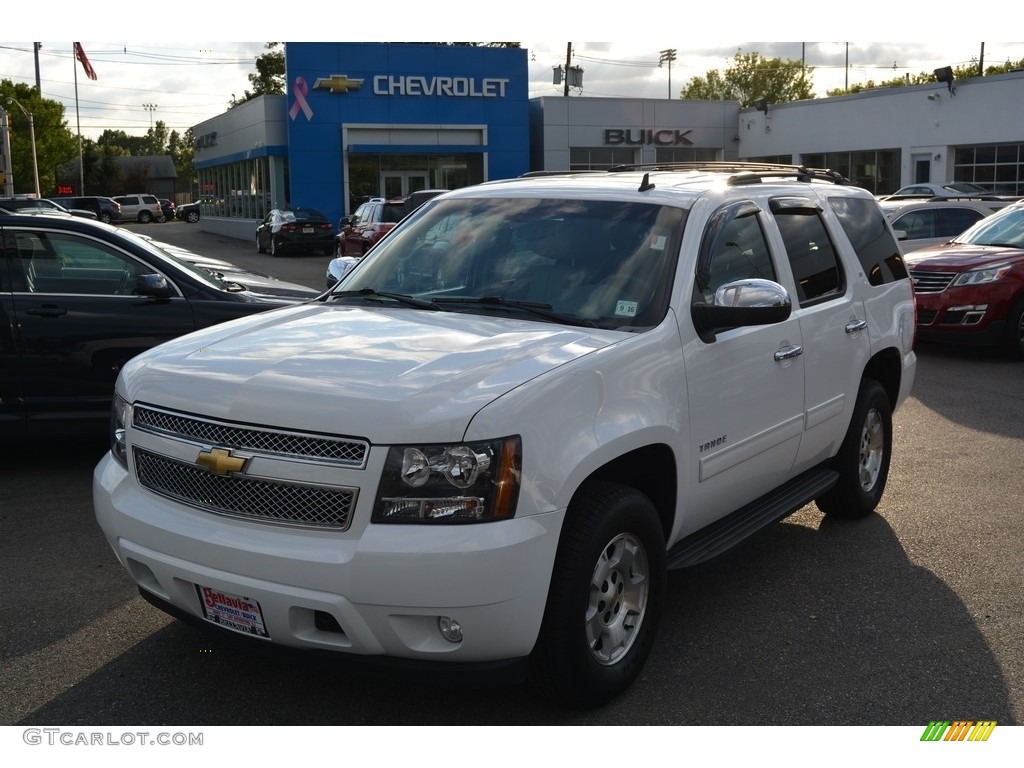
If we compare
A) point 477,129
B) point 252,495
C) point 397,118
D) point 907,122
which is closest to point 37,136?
point 397,118

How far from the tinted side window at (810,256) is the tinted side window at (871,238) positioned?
0.98 ft

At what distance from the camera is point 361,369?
3.75 metres

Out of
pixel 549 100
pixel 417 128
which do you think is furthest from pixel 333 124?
pixel 549 100

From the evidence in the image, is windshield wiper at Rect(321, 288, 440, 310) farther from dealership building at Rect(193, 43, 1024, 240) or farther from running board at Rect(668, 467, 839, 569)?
dealership building at Rect(193, 43, 1024, 240)

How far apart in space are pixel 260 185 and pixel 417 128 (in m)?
7.91

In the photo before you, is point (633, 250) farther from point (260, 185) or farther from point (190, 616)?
point (260, 185)

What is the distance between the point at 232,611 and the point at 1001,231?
12.2 metres

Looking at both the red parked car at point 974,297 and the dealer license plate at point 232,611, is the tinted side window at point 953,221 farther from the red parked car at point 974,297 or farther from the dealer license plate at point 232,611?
the dealer license plate at point 232,611

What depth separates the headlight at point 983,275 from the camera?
478 inches

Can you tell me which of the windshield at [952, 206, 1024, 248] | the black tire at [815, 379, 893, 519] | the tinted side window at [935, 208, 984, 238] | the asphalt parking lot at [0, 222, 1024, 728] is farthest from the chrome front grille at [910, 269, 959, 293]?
the black tire at [815, 379, 893, 519]

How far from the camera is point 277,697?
4043 mm

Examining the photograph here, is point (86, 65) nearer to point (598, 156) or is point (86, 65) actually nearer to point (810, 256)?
point (598, 156)

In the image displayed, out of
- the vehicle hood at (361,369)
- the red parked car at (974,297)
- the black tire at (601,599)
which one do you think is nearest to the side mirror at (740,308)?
the vehicle hood at (361,369)

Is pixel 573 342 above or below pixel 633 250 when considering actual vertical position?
below
